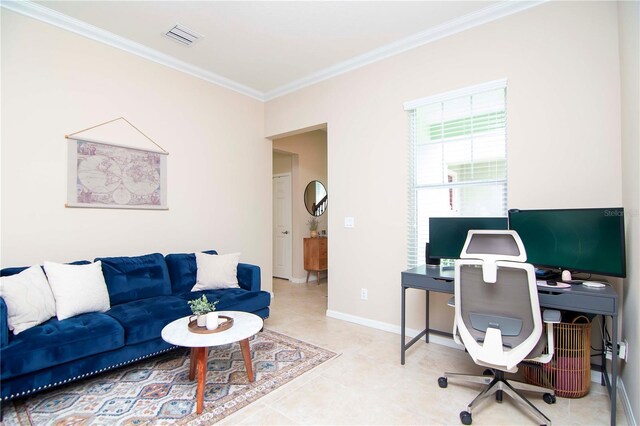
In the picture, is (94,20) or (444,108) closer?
(94,20)

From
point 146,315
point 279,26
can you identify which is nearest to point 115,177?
point 146,315

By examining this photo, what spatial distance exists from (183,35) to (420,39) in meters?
2.41

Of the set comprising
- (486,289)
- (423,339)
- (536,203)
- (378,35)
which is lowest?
(423,339)

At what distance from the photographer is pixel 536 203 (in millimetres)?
2666

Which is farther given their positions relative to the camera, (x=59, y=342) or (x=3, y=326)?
(x=59, y=342)

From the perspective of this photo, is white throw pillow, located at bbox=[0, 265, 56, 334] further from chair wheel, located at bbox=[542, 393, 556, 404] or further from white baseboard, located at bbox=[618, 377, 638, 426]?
white baseboard, located at bbox=[618, 377, 638, 426]

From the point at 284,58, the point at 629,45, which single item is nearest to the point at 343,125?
the point at 284,58

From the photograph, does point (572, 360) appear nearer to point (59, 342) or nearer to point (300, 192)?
point (59, 342)

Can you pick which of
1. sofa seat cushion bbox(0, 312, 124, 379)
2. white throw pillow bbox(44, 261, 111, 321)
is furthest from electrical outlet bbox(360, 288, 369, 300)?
white throw pillow bbox(44, 261, 111, 321)

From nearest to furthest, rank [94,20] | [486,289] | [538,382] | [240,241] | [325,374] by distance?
[486,289]
[538,382]
[325,374]
[94,20]
[240,241]

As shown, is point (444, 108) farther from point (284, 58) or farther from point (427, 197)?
point (284, 58)

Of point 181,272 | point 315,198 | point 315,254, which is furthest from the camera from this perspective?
point 315,198

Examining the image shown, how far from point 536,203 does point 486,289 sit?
1.15 metres

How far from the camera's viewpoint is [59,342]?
6.94 ft
